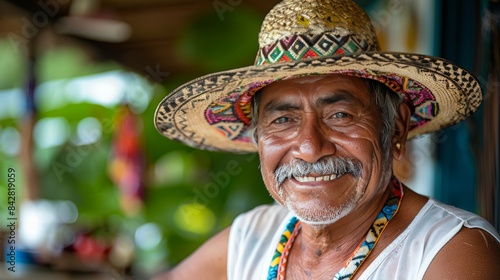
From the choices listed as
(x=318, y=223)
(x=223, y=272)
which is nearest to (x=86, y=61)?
(x=223, y=272)

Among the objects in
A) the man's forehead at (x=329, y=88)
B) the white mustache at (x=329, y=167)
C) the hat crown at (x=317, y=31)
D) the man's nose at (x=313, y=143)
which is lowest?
the white mustache at (x=329, y=167)

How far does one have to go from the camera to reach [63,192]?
5.66 m

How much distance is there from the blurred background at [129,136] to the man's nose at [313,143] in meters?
0.89

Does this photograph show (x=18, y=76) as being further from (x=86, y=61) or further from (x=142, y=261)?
(x=142, y=261)

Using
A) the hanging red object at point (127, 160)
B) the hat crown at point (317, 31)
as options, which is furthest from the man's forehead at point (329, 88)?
the hanging red object at point (127, 160)

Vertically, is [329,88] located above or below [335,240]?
above

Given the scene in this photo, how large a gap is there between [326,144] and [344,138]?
0.19 ft

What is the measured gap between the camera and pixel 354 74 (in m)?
1.74

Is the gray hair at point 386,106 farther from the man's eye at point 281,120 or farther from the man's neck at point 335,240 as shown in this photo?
the man's eye at point 281,120

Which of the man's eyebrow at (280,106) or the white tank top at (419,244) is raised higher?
the man's eyebrow at (280,106)

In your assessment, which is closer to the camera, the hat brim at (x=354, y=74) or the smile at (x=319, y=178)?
the hat brim at (x=354, y=74)

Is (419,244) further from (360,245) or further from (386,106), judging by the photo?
(386,106)

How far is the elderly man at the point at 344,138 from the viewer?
1.57 m

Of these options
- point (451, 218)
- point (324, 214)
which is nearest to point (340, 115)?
point (324, 214)
